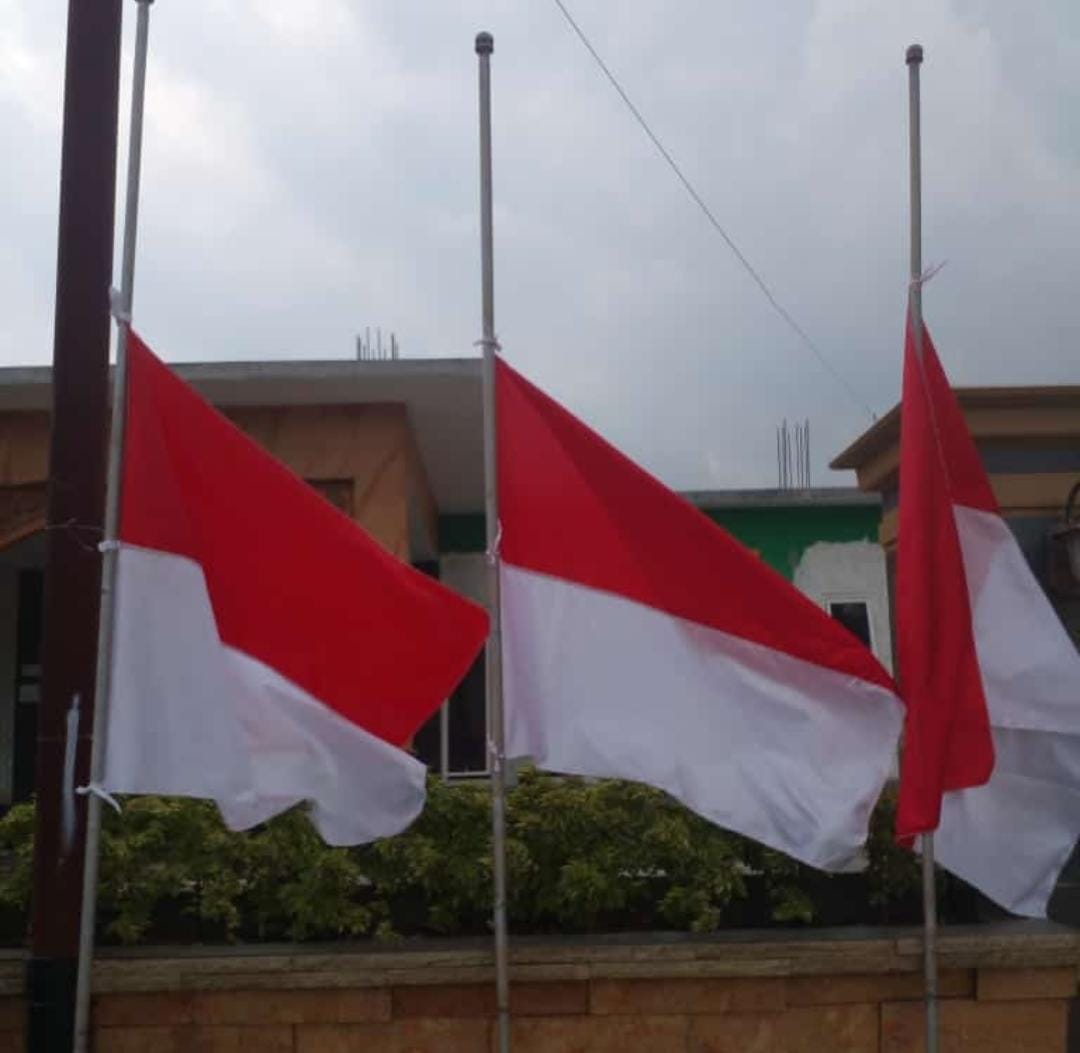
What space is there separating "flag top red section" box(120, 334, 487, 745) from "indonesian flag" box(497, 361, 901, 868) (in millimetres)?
298

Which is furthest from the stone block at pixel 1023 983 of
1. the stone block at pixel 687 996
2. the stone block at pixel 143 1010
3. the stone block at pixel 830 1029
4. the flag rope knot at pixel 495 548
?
the stone block at pixel 143 1010

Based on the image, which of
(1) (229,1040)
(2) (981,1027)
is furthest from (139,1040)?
(2) (981,1027)

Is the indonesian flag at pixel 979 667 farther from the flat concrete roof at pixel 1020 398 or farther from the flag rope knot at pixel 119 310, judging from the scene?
the flag rope knot at pixel 119 310

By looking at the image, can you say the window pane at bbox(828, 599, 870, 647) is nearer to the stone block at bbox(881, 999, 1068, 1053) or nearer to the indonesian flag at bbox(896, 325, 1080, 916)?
the stone block at bbox(881, 999, 1068, 1053)

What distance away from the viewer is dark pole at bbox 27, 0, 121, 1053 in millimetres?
5473

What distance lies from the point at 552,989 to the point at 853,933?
128 cm

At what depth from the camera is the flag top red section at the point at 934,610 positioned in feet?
17.1

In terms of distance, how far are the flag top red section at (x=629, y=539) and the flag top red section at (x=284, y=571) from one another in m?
0.42

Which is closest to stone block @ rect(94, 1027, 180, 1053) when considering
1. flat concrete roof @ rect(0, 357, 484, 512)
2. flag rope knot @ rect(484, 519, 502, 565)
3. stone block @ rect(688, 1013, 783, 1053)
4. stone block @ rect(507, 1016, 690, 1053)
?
stone block @ rect(507, 1016, 690, 1053)

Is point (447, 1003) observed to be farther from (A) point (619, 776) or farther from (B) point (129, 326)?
(B) point (129, 326)

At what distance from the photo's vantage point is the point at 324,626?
207 inches

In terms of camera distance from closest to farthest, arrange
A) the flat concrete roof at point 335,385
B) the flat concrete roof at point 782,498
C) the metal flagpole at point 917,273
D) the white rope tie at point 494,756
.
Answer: the white rope tie at point 494,756 → the metal flagpole at point 917,273 → the flat concrete roof at point 335,385 → the flat concrete roof at point 782,498

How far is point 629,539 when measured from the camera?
541 centimetres

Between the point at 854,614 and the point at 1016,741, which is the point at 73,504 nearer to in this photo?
the point at 1016,741
